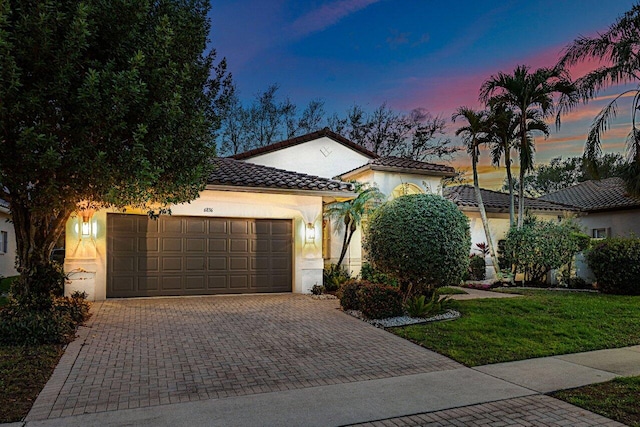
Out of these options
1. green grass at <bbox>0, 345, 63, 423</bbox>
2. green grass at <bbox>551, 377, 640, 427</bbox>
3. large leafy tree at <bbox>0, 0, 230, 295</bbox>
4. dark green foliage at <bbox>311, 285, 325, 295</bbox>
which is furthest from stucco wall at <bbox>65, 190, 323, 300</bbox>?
green grass at <bbox>551, 377, 640, 427</bbox>

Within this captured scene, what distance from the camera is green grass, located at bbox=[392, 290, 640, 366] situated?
708 centimetres

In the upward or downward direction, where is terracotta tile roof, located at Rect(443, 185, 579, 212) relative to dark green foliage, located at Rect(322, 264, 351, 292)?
upward

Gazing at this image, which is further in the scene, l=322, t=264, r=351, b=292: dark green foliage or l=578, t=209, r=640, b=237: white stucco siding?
l=578, t=209, r=640, b=237: white stucco siding

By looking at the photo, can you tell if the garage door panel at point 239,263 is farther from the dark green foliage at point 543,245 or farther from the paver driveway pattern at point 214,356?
the dark green foliage at point 543,245

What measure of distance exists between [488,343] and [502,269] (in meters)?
10.9

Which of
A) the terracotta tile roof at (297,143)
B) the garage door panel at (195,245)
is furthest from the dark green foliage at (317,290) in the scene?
the terracotta tile roof at (297,143)

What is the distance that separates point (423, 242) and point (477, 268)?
9035mm

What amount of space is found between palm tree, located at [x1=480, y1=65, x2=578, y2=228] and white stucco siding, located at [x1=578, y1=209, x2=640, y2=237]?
7.18 metres

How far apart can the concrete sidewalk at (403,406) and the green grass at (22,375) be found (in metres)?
0.54

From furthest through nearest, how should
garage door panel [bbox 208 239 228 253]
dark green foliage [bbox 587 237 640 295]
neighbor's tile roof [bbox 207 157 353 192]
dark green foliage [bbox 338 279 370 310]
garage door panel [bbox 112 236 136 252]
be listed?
dark green foliage [bbox 587 237 640 295]
garage door panel [bbox 208 239 228 253]
neighbor's tile roof [bbox 207 157 353 192]
garage door panel [bbox 112 236 136 252]
dark green foliage [bbox 338 279 370 310]

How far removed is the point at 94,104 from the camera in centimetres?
612

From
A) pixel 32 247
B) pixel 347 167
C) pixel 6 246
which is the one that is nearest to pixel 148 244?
pixel 32 247

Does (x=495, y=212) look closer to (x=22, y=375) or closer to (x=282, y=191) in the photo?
(x=282, y=191)

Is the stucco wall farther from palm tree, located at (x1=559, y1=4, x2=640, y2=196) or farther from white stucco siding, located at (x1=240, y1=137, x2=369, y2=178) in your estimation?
palm tree, located at (x1=559, y1=4, x2=640, y2=196)
